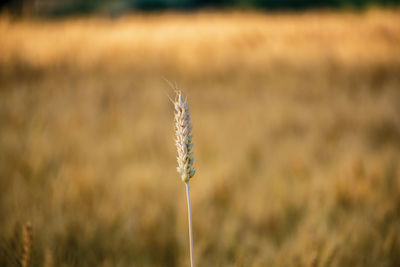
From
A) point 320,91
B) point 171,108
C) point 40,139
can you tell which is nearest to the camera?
point 40,139

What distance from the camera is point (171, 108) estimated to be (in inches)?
98.3

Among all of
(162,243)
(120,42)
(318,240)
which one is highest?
(120,42)

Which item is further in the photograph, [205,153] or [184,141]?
[205,153]

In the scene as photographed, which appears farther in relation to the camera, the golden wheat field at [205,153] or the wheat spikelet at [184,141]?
the golden wheat field at [205,153]

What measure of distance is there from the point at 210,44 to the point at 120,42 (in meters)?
1.47

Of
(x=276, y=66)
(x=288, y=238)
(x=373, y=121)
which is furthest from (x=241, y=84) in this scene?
(x=288, y=238)

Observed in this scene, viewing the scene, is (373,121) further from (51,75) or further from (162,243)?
(51,75)

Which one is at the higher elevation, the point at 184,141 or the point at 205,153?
the point at 184,141

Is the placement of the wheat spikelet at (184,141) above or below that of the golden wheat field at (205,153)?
above

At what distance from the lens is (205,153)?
1752mm

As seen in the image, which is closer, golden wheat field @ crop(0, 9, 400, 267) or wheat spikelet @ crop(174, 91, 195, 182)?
wheat spikelet @ crop(174, 91, 195, 182)

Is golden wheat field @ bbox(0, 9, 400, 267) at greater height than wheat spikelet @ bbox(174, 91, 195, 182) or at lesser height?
Answer: lesser

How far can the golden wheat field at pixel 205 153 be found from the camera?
89 cm

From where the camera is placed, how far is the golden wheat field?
89 cm
